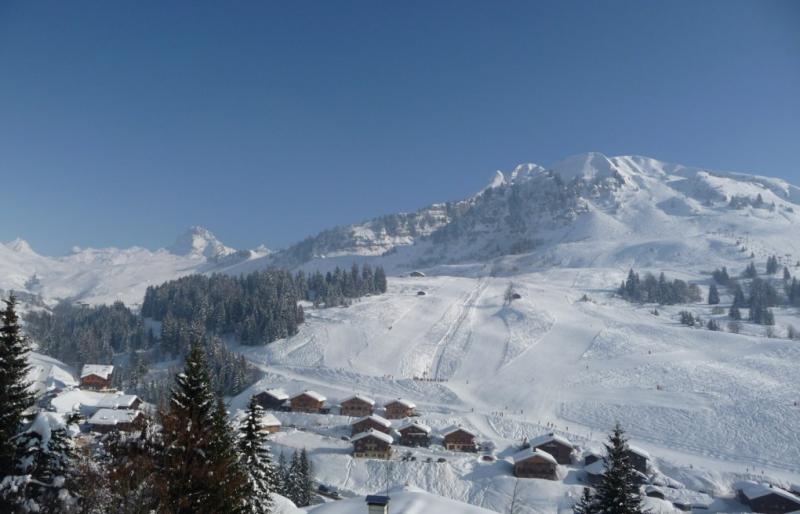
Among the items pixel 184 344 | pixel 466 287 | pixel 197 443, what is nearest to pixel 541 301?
pixel 466 287

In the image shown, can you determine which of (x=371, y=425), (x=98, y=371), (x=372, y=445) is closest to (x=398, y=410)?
(x=371, y=425)

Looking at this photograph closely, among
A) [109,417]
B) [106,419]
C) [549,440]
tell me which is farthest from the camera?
[109,417]

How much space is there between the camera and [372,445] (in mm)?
56031

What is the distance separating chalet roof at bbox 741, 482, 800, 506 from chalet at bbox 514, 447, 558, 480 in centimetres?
1625

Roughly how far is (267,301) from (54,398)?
165 feet

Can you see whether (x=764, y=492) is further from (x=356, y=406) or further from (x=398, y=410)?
(x=356, y=406)

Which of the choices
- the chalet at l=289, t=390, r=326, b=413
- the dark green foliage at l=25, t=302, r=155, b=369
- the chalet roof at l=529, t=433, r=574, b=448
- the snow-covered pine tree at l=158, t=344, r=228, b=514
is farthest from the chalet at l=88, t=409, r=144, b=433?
the snow-covered pine tree at l=158, t=344, r=228, b=514

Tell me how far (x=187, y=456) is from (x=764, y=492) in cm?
5145

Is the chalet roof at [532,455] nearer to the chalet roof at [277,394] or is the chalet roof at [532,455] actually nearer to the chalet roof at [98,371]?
the chalet roof at [277,394]

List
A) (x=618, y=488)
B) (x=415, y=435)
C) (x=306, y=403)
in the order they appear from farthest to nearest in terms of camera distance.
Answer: (x=306, y=403) < (x=415, y=435) < (x=618, y=488)

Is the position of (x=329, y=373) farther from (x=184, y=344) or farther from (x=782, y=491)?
(x=782, y=491)

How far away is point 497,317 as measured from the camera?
12350 centimetres

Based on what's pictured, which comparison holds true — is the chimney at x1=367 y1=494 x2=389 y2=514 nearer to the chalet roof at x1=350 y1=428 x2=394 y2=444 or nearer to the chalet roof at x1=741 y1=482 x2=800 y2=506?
the chalet roof at x1=350 y1=428 x2=394 y2=444

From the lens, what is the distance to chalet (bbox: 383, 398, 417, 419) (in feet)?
238
